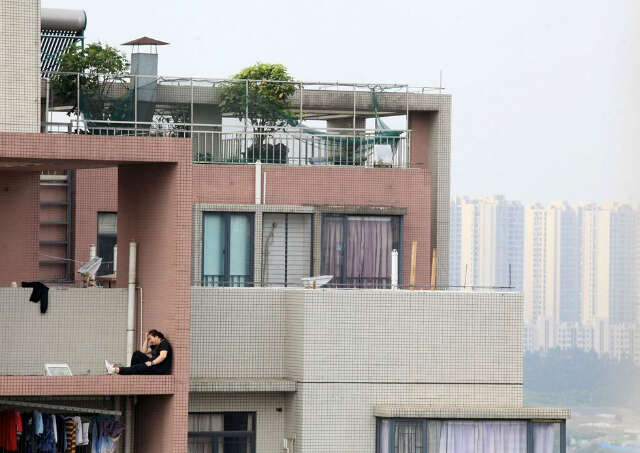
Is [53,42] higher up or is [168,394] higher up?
[53,42]

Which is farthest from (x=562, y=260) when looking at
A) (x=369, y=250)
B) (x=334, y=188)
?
(x=334, y=188)

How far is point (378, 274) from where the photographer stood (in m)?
32.3

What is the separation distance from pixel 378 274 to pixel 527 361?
5006 inches

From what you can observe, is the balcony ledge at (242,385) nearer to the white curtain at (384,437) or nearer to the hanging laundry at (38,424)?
the white curtain at (384,437)

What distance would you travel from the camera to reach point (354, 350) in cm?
2420

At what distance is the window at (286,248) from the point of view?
1225 inches

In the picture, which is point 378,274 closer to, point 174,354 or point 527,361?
point 174,354

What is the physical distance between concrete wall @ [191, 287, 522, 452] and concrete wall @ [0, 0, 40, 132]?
3.81 meters

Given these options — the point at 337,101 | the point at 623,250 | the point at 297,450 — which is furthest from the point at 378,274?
the point at 623,250

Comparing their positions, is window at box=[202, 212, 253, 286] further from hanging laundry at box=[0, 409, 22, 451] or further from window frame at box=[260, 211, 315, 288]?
hanging laundry at box=[0, 409, 22, 451]

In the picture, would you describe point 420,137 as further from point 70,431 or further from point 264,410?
point 70,431

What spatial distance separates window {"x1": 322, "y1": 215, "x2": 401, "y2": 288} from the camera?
104 ft

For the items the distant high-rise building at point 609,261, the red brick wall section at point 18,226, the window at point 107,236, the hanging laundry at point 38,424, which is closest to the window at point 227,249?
the red brick wall section at point 18,226

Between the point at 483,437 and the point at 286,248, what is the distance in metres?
8.30
